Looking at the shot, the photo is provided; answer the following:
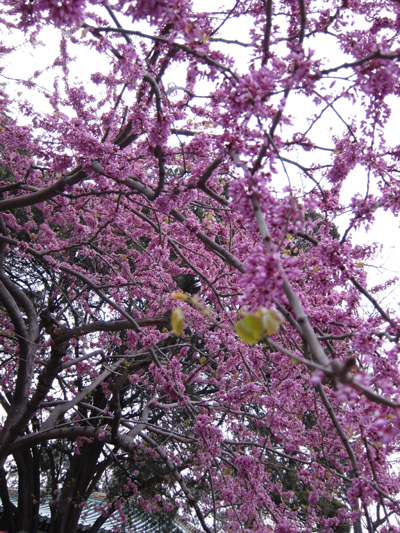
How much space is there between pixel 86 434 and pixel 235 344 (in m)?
1.75

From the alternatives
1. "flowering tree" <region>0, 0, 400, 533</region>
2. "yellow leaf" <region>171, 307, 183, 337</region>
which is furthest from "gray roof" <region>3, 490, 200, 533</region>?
"yellow leaf" <region>171, 307, 183, 337</region>

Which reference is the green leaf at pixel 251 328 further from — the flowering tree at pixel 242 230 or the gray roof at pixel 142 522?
the gray roof at pixel 142 522

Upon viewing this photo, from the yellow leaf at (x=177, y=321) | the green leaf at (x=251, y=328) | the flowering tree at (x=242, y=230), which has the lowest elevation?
the green leaf at (x=251, y=328)

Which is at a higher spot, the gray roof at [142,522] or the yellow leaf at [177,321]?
the gray roof at [142,522]

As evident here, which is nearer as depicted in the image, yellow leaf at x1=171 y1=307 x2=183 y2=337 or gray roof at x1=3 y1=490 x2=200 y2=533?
yellow leaf at x1=171 y1=307 x2=183 y2=337

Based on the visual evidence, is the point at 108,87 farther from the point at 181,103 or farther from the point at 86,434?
the point at 86,434

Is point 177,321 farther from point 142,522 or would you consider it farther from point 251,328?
point 142,522

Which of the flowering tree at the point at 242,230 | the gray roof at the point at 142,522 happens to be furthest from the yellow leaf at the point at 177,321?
the gray roof at the point at 142,522

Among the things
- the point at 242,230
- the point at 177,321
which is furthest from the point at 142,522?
the point at 177,321

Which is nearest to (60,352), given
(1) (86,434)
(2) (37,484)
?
(1) (86,434)

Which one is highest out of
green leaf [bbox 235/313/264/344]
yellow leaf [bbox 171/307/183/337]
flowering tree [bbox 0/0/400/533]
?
flowering tree [bbox 0/0/400/533]

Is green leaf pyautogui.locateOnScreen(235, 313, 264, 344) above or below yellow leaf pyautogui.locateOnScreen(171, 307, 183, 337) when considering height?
below

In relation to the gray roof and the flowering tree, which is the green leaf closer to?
Answer: the flowering tree

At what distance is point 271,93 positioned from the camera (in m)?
1.75
